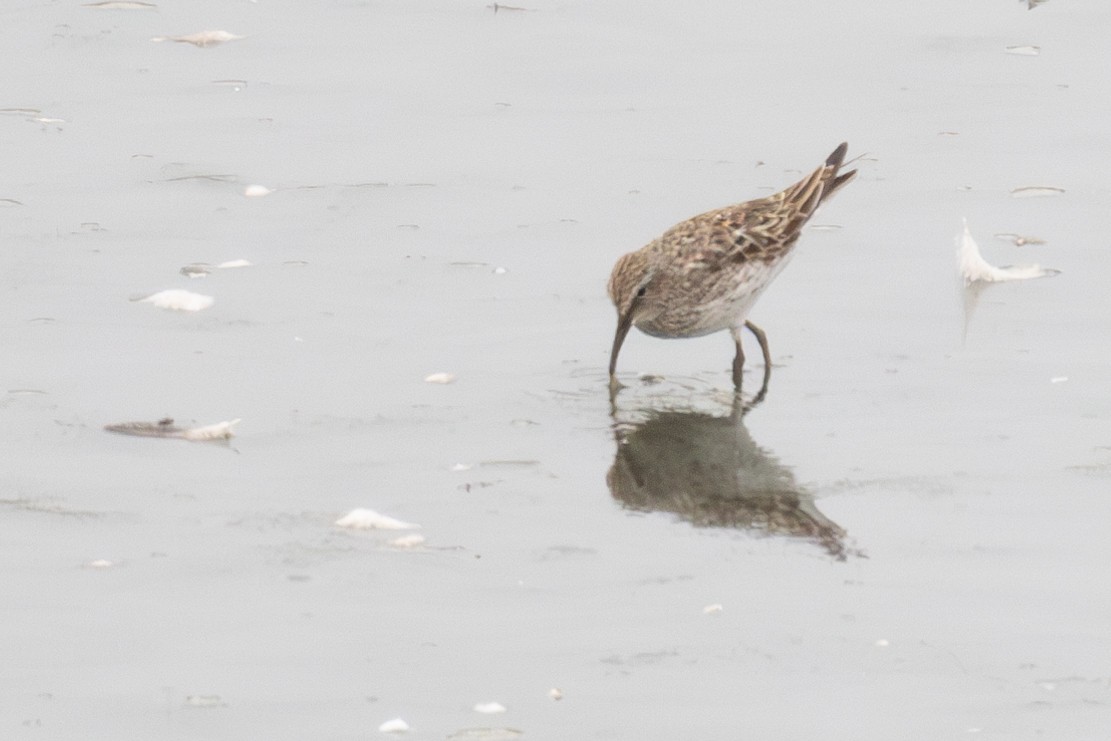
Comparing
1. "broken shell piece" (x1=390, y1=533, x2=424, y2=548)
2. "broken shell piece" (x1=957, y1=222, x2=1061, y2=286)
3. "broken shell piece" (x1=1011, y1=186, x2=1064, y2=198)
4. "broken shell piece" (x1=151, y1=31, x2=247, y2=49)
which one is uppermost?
"broken shell piece" (x1=151, y1=31, x2=247, y2=49)

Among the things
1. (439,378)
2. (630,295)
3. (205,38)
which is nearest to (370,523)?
(439,378)

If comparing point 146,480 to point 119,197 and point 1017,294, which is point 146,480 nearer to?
point 119,197

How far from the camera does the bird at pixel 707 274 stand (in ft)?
33.4

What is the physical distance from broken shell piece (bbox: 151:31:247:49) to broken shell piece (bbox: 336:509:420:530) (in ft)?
25.9

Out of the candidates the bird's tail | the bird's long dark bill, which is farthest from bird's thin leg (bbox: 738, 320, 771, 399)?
the bird's tail

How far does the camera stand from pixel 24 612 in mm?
7309

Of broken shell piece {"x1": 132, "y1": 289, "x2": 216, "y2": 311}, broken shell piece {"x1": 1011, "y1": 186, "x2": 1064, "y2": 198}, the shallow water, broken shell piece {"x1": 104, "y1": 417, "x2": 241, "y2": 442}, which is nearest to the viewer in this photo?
the shallow water

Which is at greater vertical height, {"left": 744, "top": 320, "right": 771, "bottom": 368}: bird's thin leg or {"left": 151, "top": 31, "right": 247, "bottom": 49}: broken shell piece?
{"left": 151, "top": 31, "right": 247, "bottom": 49}: broken shell piece

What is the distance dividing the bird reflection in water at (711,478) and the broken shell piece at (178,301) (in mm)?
2578

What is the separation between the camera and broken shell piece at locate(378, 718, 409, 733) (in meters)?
6.52

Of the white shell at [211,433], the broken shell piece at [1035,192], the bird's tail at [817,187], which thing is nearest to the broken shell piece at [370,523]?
the white shell at [211,433]

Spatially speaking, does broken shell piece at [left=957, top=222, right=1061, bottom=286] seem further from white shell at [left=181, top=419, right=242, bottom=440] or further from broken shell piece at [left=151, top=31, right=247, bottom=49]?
broken shell piece at [left=151, top=31, right=247, bottom=49]

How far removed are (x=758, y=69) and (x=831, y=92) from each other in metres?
0.71

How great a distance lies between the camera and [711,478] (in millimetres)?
8875
